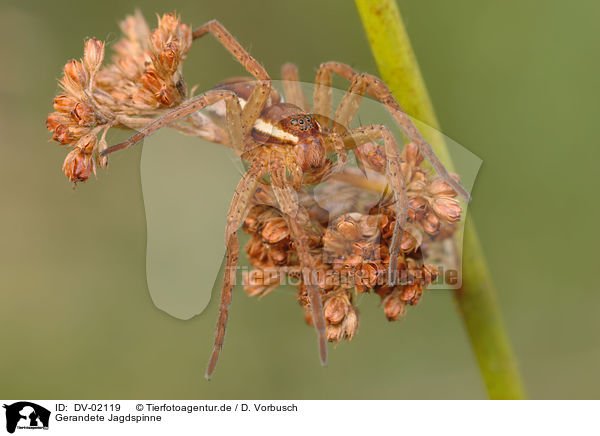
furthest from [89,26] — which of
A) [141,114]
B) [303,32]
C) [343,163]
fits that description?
[343,163]

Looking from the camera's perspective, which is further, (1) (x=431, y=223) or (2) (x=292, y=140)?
(2) (x=292, y=140)

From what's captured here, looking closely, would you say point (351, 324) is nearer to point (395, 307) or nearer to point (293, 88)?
point (395, 307)

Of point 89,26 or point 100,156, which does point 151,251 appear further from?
point 89,26

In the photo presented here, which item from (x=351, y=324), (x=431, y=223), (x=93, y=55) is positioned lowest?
(x=351, y=324)

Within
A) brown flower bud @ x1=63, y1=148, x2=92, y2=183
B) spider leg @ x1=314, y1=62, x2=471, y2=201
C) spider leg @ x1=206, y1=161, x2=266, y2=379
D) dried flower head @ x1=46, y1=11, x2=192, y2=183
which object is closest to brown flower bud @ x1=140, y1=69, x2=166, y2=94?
dried flower head @ x1=46, y1=11, x2=192, y2=183

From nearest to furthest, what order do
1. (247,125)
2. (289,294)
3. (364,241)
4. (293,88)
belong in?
(364,241) < (247,125) < (293,88) < (289,294)

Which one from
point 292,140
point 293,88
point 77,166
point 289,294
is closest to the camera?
point 77,166

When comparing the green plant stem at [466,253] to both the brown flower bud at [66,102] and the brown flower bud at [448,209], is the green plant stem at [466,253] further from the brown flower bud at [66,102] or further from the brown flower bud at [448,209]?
the brown flower bud at [66,102]
